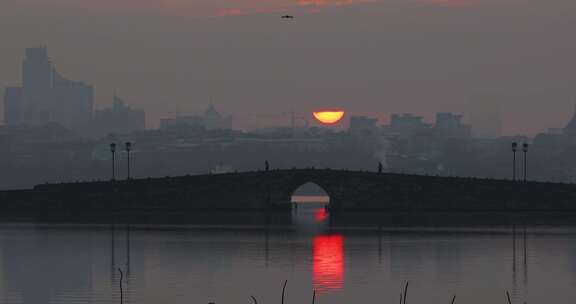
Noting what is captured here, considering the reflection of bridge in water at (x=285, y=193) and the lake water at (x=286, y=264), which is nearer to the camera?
the lake water at (x=286, y=264)

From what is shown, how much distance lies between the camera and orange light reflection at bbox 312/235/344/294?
57.3 meters

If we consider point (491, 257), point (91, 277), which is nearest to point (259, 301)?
point (91, 277)

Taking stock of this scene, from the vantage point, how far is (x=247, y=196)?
135625 millimetres

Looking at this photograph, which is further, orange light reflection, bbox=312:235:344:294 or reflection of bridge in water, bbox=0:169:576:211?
reflection of bridge in water, bbox=0:169:576:211

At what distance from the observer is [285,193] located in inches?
5404

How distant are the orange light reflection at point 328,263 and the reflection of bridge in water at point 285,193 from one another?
135 feet

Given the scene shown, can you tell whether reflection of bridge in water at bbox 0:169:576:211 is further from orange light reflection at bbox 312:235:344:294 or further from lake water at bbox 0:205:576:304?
orange light reflection at bbox 312:235:344:294

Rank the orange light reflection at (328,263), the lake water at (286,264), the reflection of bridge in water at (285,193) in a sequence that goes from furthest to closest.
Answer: the reflection of bridge in water at (285,193) < the orange light reflection at (328,263) < the lake water at (286,264)

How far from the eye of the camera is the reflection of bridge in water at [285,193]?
133000mm

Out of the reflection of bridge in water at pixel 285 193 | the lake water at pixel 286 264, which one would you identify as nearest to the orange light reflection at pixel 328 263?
the lake water at pixel 286 264

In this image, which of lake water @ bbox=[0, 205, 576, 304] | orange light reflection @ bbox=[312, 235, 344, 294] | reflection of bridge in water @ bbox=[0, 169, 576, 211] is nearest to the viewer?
lake water @ bbox=[0, 205, 576, 304]

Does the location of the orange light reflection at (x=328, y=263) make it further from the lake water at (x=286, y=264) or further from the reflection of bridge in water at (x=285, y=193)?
the reflection of bridge in water at (x=285, y=193)

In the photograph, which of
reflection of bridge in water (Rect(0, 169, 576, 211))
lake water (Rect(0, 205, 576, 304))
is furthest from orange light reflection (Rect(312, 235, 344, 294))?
reflection of bridge in water (Rect(0, 169, 576, 211))

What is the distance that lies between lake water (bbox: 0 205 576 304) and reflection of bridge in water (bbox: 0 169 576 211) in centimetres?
3035
